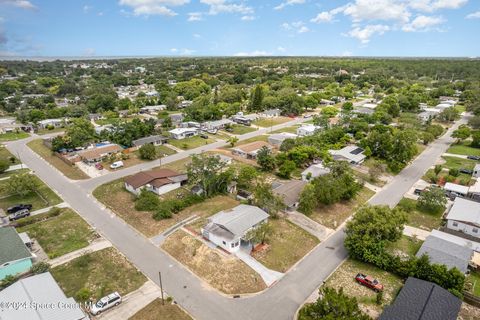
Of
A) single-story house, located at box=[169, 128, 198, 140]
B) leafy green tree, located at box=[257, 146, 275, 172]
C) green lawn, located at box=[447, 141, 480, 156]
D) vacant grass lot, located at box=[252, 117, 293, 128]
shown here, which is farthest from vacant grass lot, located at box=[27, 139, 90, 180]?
green lawn, located at box=[447, 141, 480, 156]

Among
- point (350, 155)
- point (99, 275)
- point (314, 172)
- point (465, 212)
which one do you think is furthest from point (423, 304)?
point (350, 155)

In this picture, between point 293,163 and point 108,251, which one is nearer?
point 108,251

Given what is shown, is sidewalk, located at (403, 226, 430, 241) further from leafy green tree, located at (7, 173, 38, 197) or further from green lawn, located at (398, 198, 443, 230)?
leafy green tree, located at (7, 173, 38, 197)

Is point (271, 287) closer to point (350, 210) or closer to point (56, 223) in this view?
point (350, 210)

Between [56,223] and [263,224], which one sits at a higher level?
[263,224]

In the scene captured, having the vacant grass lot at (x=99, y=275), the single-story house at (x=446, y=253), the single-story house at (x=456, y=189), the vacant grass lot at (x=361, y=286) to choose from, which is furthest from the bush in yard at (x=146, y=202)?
the single-story house at (x=456, y=189)

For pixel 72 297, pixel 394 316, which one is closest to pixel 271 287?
pixel 394 316

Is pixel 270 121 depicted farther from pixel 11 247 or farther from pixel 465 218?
pixel 11 247
